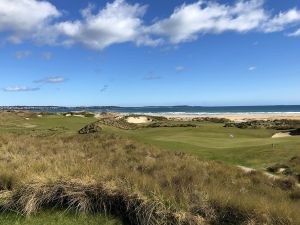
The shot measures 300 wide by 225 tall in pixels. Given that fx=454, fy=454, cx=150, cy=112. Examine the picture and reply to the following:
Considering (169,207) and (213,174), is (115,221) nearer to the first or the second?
(169,207)

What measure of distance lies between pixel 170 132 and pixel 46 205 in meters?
22.7

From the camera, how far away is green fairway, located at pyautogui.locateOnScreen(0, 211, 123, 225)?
8195mm

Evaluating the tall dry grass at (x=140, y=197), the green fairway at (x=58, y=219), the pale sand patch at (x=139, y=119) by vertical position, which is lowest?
the pale sand patch at (x=139, y=119)

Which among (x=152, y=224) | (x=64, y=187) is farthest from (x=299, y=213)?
(x=64, y=187)

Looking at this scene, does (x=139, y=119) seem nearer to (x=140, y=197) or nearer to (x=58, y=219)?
(x=58, y=219)

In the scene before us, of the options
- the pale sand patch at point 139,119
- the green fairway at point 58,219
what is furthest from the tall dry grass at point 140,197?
the pale sand patch at point 139,119

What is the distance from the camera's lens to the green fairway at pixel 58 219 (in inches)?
323

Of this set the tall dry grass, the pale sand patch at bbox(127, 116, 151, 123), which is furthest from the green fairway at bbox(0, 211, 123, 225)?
the pale sand patch at bbox(127, 116, 151, 123)

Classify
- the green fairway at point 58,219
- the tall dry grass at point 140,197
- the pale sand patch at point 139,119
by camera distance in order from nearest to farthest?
the tall dry grass at point 140,197 → the green fairway at point 58,219 → the pale sand patch at point 139,119

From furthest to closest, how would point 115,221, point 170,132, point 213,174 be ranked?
point 170,132
point 213,174
point 115,221

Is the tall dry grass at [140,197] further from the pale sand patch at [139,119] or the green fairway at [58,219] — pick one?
the pale sand patch at [139,119]

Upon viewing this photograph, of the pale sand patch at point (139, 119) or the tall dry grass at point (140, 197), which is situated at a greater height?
the tall dry grass at point (140, 197)

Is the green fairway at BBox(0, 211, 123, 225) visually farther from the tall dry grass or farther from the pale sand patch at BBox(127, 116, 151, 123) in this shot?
the pale sand patch at BBox(127, 116, 151, 123)

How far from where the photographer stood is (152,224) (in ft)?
24.8
